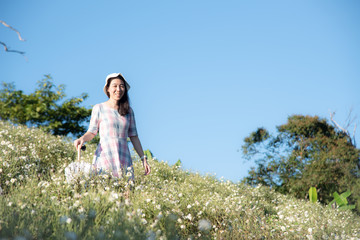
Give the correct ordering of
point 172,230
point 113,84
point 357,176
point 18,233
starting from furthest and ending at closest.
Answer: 1. point 357,176
2. point 113,84
3. point 172,230
4. point 18,233

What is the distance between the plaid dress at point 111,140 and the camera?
515 centimetres

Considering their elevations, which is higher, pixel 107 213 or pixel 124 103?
pixel 124 103

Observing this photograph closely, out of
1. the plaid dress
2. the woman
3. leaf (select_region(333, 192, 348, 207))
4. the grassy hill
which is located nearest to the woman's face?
the woman

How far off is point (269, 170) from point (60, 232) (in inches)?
584

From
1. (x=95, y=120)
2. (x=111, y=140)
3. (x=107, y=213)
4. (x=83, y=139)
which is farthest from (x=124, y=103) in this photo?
(x=107, y=213)

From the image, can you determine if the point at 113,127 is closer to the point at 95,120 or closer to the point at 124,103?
the point at 95,120

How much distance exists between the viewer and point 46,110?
1762 cm

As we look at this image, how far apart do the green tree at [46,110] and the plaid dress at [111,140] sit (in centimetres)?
1330

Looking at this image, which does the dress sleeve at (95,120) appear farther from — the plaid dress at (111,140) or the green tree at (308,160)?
the green tree at (308,160)

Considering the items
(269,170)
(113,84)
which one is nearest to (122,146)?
(113,84)

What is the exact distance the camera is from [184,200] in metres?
5.12

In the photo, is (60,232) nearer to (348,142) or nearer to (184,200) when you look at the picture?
(184,200)

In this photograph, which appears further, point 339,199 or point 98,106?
point 339,199

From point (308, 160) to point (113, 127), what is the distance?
12638 millimetres
